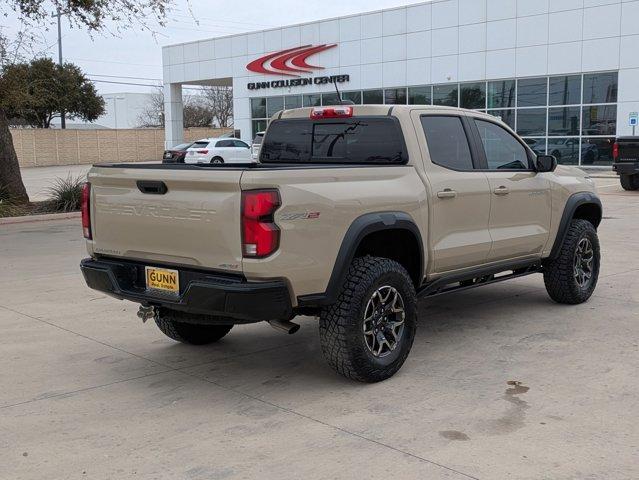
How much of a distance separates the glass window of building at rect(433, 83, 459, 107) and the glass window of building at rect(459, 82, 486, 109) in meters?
0.30

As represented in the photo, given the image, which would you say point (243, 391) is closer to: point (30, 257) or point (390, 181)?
point (390, 181)

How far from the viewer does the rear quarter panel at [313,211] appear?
4.42m

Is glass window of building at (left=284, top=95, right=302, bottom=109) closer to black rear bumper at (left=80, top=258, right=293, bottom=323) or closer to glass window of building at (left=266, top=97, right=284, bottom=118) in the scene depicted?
glass window of building at (left=266, top=97, right=284, bottom=118)

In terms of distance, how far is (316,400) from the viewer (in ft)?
Result: 15.7

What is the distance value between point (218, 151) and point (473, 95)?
11841 millimetres

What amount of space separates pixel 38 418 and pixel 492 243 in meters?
3.74

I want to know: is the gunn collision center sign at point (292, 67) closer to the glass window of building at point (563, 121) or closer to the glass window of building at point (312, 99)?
the glass window of building at point (312, 99)

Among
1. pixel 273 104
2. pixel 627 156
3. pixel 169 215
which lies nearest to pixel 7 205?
pixel 169 215

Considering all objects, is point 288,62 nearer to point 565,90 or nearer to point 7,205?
point 565,90

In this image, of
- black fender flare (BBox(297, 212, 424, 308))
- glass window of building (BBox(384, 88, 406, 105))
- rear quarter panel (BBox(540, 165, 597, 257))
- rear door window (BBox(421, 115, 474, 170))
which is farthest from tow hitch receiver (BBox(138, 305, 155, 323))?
glass window of building (BBox(384, 88, 406, 105))

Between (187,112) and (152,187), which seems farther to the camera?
(187,112)

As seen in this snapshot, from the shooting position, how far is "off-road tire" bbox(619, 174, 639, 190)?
2127 cm

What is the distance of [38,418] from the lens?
4516 mm

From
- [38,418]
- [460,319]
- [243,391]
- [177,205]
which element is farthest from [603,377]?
[38,418]
